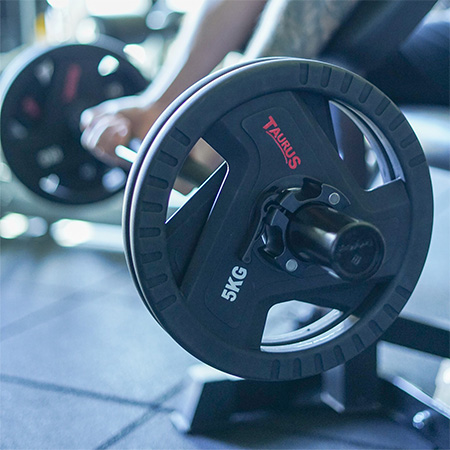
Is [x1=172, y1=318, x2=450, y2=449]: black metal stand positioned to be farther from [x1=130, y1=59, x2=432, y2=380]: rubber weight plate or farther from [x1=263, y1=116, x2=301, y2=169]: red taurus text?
[x1=263, y1=116, x2=301, y2=169]: red taurus text

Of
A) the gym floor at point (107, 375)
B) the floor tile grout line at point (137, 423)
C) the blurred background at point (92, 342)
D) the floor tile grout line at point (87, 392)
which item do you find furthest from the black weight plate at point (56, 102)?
the floor tile grout line at point (137, 423)

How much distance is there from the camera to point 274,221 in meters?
0.64

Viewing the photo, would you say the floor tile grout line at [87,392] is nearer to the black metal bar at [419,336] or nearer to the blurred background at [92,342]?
the blurred background at [92,342]

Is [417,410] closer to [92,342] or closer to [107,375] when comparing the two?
[107,375]

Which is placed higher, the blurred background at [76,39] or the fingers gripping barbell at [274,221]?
the fingers gripping barbell at [274,221]

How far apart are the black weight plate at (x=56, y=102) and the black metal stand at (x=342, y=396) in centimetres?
99

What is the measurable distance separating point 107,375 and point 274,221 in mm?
591

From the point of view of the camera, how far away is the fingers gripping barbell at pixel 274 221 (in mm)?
593

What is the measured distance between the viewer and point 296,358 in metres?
0.66

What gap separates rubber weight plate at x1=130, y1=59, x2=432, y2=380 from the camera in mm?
593

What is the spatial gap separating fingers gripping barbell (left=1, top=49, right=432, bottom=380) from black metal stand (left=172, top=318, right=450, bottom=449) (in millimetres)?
236

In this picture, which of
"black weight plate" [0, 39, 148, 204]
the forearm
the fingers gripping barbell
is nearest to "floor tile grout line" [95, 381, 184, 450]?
the fingers gripping barbell

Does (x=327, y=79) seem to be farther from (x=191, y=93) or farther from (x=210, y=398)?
(x=210, y=398)

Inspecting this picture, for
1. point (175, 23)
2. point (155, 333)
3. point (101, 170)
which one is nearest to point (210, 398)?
point (155, 333)
